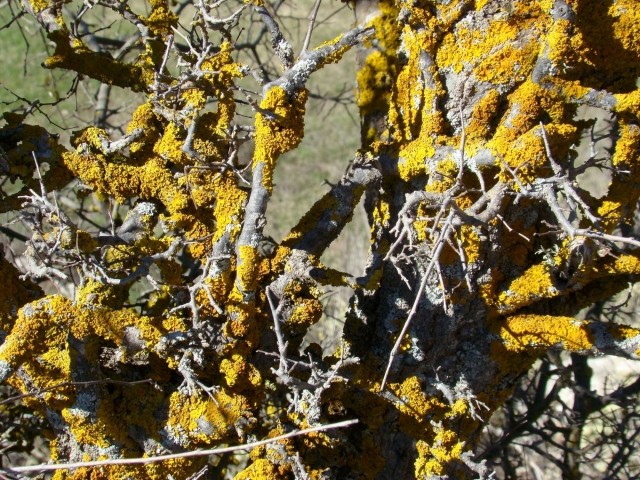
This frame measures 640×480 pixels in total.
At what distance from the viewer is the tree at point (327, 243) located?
8.45 ft

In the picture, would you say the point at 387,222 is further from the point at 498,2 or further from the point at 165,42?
the point at 165,42

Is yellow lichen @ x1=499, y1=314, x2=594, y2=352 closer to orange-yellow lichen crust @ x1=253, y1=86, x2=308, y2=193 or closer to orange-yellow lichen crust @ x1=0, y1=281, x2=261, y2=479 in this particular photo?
orange-yellow lichen crust @ x1=0, y1=281, x2=261, y2=479

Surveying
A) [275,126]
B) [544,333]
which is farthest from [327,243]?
[544,333]

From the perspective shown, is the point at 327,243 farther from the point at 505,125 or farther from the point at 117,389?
the point at 117,389

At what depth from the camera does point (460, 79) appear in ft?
8.99

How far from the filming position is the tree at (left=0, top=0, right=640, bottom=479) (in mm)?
2576

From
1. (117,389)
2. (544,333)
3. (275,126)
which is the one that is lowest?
(117,389)

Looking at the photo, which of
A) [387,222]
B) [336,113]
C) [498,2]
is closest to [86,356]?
[387,222]

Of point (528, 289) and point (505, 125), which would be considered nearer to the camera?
point (505, 125)

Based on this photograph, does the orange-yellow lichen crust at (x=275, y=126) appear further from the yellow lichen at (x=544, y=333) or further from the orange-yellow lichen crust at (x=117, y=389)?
the yellow lichen at (x=544, y=333)

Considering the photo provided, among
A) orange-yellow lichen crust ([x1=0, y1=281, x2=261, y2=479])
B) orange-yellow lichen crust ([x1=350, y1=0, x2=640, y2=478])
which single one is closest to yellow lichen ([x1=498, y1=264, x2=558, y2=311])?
orange-yellow lichen crust ([x1=350, y1=0, x2=640, y2=478])

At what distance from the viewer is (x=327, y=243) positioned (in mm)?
2994

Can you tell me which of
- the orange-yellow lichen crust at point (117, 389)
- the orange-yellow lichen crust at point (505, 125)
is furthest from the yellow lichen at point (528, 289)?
the orange-yellow lichen crust at point (117, 389)

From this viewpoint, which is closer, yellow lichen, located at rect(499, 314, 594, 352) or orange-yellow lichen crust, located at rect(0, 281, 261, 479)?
orange-yellow lichen crust, located at rect(0, 281, 261, 479)
